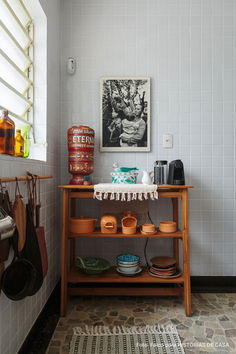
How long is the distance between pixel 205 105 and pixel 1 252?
1805mm

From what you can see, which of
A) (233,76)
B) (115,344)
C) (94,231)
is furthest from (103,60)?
(115,344)

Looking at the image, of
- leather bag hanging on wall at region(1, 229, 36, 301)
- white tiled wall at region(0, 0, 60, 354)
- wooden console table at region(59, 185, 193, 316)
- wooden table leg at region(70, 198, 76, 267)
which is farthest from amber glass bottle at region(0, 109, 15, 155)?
wooden table leg at region(70, 198, 76, 267)

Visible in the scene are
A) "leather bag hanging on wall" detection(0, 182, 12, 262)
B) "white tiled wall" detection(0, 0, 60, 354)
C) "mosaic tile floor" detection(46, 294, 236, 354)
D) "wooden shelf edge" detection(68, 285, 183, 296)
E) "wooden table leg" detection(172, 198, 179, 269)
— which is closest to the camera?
"leather bag hanging on wall" detection(0, 182, 12, 262)

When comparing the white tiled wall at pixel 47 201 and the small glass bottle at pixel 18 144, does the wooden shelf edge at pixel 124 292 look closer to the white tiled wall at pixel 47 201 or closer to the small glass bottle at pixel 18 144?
the white tiled wall at pixel 47 201

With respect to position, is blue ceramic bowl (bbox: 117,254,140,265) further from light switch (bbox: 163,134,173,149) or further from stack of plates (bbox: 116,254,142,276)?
light switch (bbox: 163,134,173,149)

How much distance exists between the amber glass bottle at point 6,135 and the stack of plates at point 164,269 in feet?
4.16

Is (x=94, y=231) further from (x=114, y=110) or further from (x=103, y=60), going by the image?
(x=103, y=60)

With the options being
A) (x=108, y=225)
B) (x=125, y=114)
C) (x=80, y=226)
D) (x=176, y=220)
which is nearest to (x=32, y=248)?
(x=80, y=226)

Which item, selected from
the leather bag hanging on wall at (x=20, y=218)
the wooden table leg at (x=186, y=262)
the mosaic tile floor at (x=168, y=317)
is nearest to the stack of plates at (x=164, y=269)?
the wooden table leg at (x=186, y=262)

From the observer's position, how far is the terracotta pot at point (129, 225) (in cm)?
163

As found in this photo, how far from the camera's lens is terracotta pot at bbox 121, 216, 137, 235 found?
1.63 m

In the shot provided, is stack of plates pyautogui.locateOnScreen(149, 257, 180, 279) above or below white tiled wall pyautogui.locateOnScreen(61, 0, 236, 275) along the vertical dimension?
below

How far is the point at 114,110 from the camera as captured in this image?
1.96m

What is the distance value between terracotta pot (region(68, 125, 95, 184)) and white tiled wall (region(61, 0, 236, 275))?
0.22m
